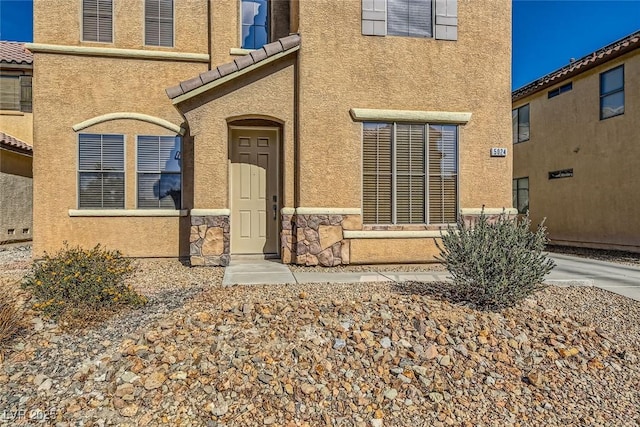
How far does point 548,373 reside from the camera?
4074 mm

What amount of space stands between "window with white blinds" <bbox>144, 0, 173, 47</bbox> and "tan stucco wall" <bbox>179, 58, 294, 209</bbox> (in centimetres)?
259

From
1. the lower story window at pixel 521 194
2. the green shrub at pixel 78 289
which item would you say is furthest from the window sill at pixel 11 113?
the lower story window at pixel 521 194

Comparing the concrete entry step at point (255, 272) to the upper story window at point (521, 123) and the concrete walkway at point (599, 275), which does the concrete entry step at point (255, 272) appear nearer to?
the concrete walkway at point (599, 275)

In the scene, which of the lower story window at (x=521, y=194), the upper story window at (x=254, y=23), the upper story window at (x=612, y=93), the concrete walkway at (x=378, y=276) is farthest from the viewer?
the lower story window at (x=521, y=194)

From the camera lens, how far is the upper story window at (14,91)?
494 inches

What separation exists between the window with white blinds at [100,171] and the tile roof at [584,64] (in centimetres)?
1375

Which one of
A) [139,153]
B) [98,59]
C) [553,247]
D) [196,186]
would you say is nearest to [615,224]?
[553,247]

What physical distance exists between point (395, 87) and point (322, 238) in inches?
131

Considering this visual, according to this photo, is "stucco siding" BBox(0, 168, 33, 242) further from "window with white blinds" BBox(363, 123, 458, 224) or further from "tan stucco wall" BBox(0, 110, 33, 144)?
"window with white blinds" BBox(363, 123, 458, 224)

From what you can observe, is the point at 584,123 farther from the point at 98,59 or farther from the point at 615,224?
the point at 98,59

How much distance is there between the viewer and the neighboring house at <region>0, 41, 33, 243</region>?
1152 cm

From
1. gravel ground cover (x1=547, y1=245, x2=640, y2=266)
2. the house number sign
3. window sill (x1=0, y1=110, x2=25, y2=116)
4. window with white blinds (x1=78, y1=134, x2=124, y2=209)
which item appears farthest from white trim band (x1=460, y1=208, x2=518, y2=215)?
window sill (x1=0, y1=110, x2=25, y2=116)

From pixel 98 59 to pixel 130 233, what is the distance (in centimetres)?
383

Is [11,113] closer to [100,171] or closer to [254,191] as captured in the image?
[100,171]
